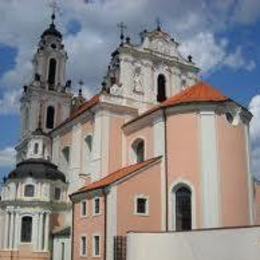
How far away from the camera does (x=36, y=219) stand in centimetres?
3794

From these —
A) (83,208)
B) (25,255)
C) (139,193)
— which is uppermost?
(139,193)

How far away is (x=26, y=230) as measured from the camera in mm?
37938

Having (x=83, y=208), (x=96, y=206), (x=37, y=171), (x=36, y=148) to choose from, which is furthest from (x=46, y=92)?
(x=96, y=206)

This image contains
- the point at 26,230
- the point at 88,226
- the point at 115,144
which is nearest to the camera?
the point at 88,226

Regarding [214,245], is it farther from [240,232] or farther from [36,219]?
[36,219]

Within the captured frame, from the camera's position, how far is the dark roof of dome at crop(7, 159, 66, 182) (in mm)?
39438

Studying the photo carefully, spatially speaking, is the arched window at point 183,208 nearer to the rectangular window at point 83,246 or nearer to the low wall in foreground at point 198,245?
the low wall in foreground at point 198,245

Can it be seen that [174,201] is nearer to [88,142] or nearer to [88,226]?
[88,226]

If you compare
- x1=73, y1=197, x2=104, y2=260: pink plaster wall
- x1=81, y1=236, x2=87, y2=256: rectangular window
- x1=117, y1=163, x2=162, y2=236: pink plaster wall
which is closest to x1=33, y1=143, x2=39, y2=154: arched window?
x1=73, y1=197, x2=104, y2=260: pink plaster wall

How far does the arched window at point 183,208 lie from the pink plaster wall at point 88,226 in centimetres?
454

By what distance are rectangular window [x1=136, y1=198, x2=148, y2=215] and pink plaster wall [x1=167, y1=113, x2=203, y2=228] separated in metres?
1.52

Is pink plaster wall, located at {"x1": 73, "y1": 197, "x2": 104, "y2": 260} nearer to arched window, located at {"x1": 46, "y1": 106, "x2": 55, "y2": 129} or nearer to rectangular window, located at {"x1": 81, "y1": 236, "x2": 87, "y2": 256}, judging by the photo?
rectangular window, located at {"x1": 81, "y1": 236, "x2": 87, "y2": 256}

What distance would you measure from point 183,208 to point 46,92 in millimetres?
23907

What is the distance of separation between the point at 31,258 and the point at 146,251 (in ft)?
51.5
